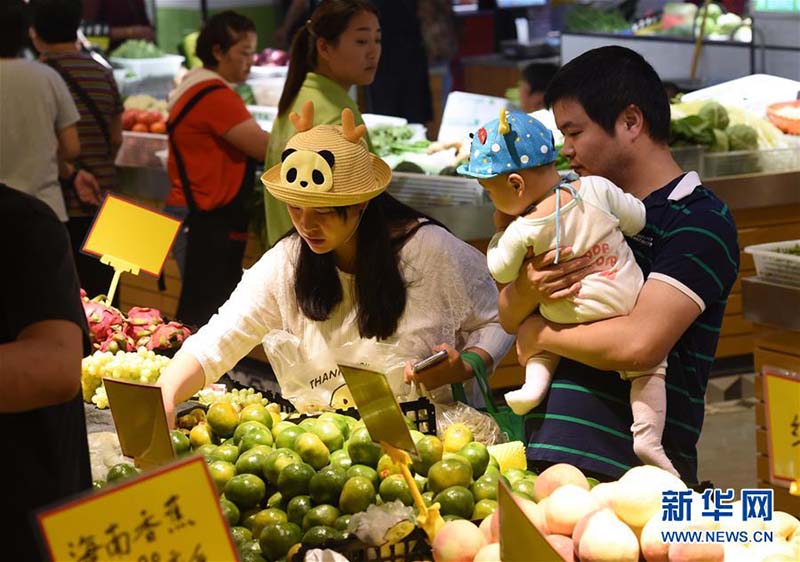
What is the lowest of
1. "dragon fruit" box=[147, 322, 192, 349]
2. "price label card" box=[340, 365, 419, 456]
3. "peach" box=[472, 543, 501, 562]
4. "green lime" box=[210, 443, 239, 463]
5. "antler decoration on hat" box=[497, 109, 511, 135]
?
"dragon fruit" box=[147, 322, 192, 349]

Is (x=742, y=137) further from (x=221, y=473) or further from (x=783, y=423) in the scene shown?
(x=221, y=473)

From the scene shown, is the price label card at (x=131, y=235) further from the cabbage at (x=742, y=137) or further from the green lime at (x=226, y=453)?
the cabbage at (x=742, y=137)

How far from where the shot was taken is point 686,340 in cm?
261

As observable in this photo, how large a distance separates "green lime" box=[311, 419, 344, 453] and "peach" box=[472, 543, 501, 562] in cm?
68

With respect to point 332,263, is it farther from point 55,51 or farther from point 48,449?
point 55,51

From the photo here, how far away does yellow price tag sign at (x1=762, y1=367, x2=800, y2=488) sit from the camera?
2.46m

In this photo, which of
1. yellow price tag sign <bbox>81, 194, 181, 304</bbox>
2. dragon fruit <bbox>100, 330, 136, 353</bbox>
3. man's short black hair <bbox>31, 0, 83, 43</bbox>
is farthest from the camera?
man's short black hair <bbox>31, 0, 83, 43</bbox>

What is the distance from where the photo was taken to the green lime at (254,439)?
2756mm

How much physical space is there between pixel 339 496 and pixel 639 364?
649mm

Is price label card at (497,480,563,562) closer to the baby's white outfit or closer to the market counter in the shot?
the baby's white outfit

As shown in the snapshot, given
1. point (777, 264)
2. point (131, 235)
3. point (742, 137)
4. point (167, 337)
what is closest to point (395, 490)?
point (131, 235)

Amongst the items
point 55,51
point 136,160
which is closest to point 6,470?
point 55,51

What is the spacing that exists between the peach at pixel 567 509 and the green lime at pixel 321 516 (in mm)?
454

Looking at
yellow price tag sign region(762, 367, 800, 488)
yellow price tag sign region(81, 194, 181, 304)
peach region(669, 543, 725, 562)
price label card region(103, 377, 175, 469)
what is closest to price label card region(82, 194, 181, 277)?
yellow price tag sign region(81, 194, 181, 304)
